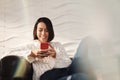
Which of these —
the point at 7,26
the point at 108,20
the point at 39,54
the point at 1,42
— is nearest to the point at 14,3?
the point at 7,26

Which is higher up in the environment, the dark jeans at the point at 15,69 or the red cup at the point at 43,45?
the red cup at the point at 43,45

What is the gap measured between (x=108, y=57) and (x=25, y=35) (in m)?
0.70

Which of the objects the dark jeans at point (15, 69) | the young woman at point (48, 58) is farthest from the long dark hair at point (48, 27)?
the dark jeans at point (15, 69)

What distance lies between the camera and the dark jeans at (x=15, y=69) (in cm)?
169

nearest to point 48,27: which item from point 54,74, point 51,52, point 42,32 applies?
point 42,32

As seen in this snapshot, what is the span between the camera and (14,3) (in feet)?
7.31

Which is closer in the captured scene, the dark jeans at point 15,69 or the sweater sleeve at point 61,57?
the dark jeans at point 15,69

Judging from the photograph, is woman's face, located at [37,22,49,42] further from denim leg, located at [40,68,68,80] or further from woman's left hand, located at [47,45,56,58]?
denim leg, located at [40,68,68,80]

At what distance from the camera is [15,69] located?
175cm

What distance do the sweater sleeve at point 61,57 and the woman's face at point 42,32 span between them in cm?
10

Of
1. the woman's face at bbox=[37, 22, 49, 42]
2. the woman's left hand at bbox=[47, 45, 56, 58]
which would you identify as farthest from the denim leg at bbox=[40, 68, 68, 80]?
the woman's face at bbox=[37, 22, 49, 42]

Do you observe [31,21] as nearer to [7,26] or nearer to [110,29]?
[7,26]

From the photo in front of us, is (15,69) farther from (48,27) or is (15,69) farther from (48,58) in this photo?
(48,27)

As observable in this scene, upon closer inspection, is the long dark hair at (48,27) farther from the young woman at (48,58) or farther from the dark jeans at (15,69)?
the dark jeans at (15,69)
